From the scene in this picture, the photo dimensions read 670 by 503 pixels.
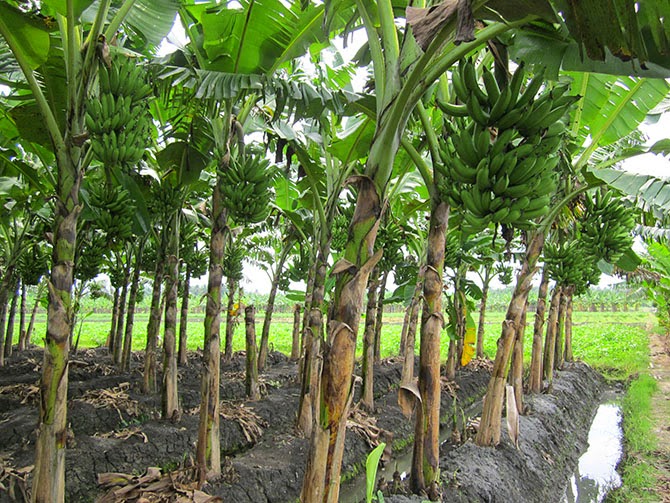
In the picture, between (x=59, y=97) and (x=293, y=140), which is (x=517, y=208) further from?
(x=59, y=97)

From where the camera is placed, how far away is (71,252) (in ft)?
9.02

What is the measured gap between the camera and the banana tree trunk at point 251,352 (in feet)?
19.8

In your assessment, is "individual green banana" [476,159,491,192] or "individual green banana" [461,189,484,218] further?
"individual green banana" [461,189,484,218]

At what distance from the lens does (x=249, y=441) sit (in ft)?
17.6

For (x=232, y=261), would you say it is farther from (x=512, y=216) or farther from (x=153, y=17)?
(x=512, y=216)

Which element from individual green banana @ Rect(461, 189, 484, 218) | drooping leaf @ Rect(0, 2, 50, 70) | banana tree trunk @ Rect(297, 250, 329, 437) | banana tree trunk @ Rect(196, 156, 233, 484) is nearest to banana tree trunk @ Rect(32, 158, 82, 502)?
drooping leaf @ Rect(0, 2, 50, 70)

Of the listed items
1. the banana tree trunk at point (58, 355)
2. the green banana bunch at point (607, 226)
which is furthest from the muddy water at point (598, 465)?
the banana tree trunk at point (58, 355)

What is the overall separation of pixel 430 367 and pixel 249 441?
3252 millimetres

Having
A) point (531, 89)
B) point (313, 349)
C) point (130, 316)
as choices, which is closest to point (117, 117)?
point (531, 89)

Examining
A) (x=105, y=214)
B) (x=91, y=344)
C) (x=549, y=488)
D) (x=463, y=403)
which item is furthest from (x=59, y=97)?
(x=91, y=344)

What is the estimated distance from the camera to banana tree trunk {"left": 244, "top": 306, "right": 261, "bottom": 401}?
603 centimetres

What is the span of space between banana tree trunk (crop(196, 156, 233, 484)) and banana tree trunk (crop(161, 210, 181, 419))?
1375 mm

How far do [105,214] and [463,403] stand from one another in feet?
23.8

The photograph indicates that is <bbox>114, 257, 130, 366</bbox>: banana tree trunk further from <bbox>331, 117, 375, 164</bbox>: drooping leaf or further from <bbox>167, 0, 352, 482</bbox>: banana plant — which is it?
<bbox>331, 117, 375, 164</bbox>: drooping leaf
